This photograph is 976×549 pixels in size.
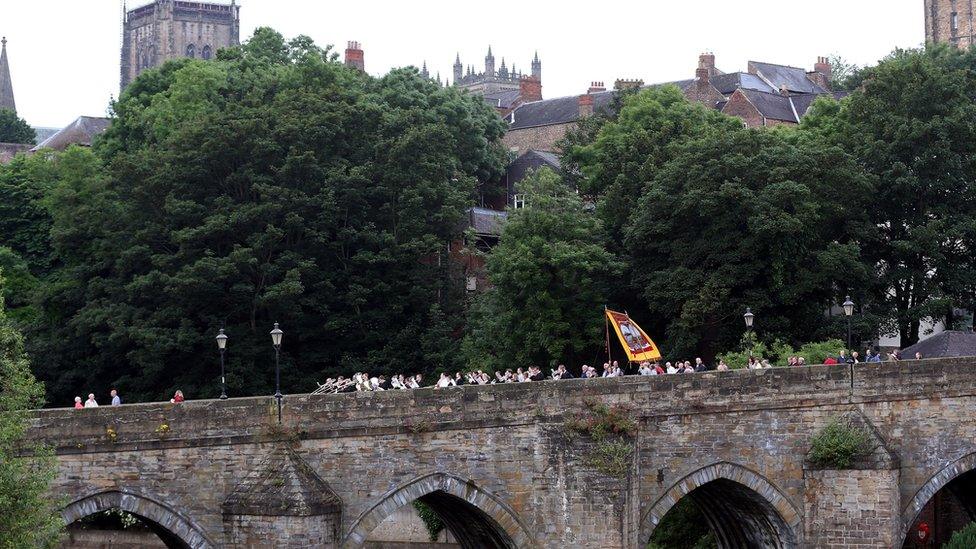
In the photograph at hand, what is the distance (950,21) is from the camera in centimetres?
12256

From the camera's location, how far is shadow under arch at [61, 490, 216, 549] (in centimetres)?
3042

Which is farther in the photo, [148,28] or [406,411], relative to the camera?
[148,28]

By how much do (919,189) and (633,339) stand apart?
14217 mm

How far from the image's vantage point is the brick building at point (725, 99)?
90688 mm

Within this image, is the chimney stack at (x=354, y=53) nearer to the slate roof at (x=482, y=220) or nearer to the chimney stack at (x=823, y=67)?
the slate roof at (x=482, y=220)

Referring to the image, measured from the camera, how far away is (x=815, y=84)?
107625 mm

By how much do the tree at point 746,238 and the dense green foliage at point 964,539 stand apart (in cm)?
1045

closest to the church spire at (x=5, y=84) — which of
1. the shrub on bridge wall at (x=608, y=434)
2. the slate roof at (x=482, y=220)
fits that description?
the slate roof at (x=482, y=220)

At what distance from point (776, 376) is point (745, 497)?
10.3 ft

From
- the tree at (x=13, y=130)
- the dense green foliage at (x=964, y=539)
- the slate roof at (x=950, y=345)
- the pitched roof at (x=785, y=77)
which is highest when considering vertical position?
the tree at (x=13, y=130)

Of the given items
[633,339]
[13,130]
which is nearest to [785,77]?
[13,130]

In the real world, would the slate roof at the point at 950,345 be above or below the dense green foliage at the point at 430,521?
above

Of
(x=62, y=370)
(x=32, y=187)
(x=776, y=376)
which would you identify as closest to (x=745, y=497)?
(x=776, y=376)

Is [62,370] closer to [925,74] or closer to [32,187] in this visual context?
[32,187]
